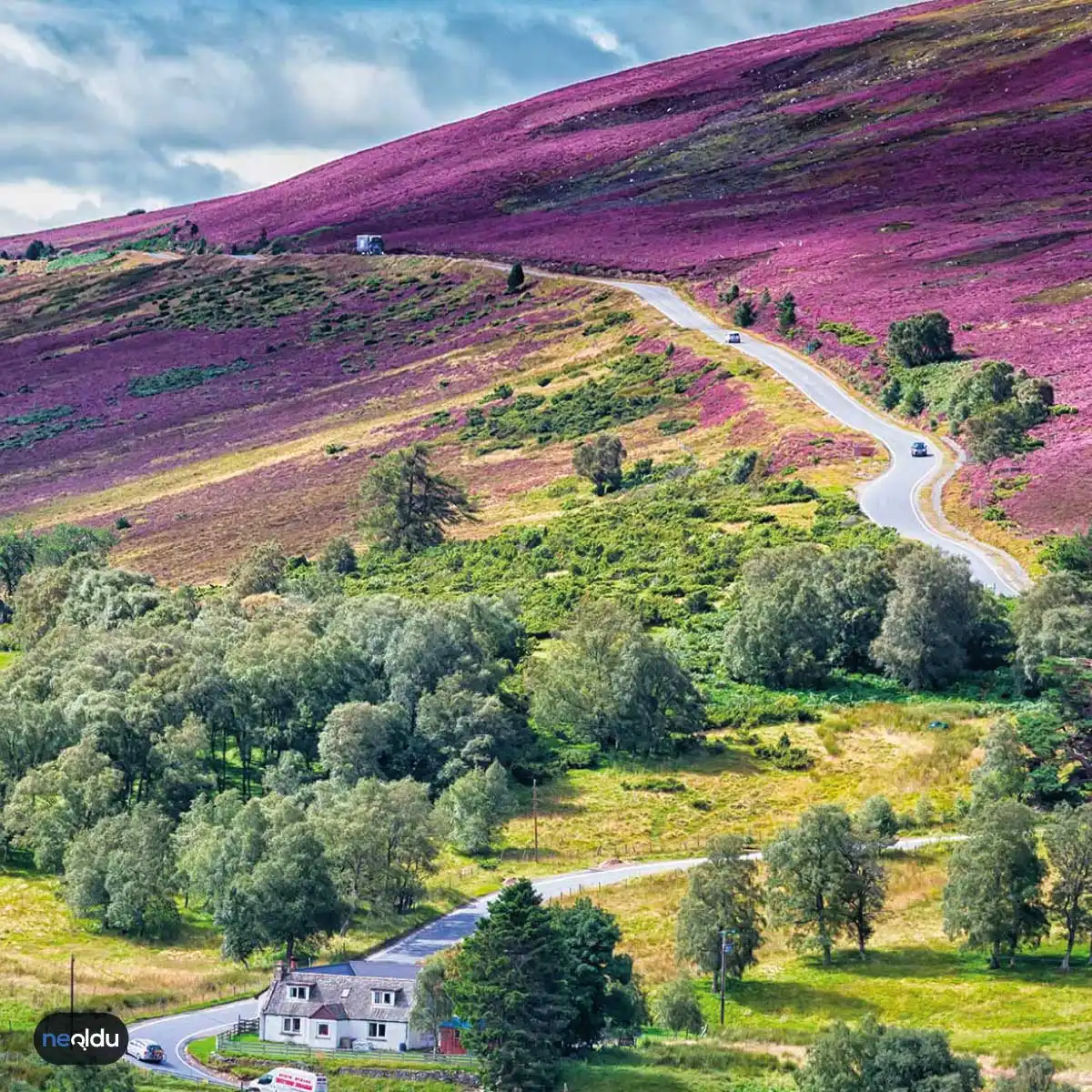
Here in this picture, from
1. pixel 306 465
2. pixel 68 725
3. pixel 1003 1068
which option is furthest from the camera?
pixel 306 465

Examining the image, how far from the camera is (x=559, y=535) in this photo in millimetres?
115750

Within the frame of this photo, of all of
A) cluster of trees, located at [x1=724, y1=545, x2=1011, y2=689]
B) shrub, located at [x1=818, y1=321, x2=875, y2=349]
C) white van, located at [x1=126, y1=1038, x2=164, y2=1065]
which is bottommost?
white van, located at [x1=126, y1=1038, x2=164, y2=1065]

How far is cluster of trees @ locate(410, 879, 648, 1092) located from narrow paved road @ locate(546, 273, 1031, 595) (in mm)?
40232

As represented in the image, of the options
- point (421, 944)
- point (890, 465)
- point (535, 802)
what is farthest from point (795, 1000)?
point (890, 465)

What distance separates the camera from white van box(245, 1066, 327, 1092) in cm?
5297

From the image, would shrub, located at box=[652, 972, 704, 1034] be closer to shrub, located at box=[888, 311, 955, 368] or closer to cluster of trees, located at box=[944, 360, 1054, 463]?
cluster of trees, located at box=[944, 360, 1054, 463]

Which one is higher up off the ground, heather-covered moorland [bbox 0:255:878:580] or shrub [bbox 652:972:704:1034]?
heather-covered moorland [bbox 0:255:878:580]

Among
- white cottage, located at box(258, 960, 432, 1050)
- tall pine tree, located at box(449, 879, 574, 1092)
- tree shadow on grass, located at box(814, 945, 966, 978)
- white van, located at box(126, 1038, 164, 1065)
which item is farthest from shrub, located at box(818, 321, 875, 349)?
white van, located at box(126, 1038, 164, 1065)

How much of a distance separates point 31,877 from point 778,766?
30700mm

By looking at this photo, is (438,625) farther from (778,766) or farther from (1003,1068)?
(1003,1068)

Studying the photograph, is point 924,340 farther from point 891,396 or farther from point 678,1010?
point 678,1010

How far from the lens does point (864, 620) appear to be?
90.8 metres

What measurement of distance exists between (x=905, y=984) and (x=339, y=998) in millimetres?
17522

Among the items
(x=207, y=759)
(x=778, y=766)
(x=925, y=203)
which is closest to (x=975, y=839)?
(x=778, y=766)
